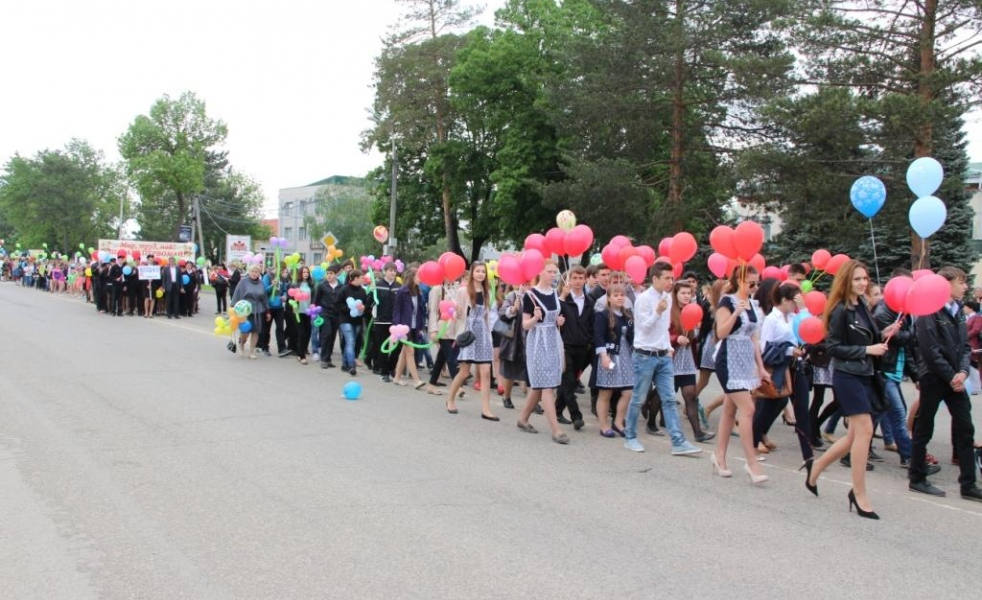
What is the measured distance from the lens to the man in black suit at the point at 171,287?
79.0 ft

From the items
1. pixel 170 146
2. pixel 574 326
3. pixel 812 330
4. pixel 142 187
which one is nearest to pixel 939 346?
pixel 812 330

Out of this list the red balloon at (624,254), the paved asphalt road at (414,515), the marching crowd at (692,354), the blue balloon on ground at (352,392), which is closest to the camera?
the paved asphalt road at (414,515)

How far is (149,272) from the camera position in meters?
23.9

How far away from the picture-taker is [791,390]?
771 centimetres

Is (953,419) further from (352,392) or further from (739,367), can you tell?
(352,392)

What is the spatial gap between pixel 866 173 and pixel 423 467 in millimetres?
17684

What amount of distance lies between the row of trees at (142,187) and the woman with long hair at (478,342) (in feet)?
202

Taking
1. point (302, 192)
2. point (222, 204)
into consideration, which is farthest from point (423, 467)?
point (302, 192)

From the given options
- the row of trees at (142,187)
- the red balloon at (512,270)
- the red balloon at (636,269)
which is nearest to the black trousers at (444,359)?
the red balloon at (512,270)

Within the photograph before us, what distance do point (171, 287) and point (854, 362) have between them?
2209cm

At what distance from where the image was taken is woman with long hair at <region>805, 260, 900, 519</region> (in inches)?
223

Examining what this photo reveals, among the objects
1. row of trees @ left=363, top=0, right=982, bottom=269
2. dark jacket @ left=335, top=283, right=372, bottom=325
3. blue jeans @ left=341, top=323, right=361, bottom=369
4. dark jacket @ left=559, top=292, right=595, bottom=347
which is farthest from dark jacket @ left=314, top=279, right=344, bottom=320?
row of trees @ left=363, top=0, right=982, bottom=269

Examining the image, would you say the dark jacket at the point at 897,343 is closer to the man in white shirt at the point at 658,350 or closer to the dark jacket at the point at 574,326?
the man in white shirt at the point at 658,350

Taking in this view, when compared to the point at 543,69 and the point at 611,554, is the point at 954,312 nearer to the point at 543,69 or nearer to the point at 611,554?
the point at 611,554
